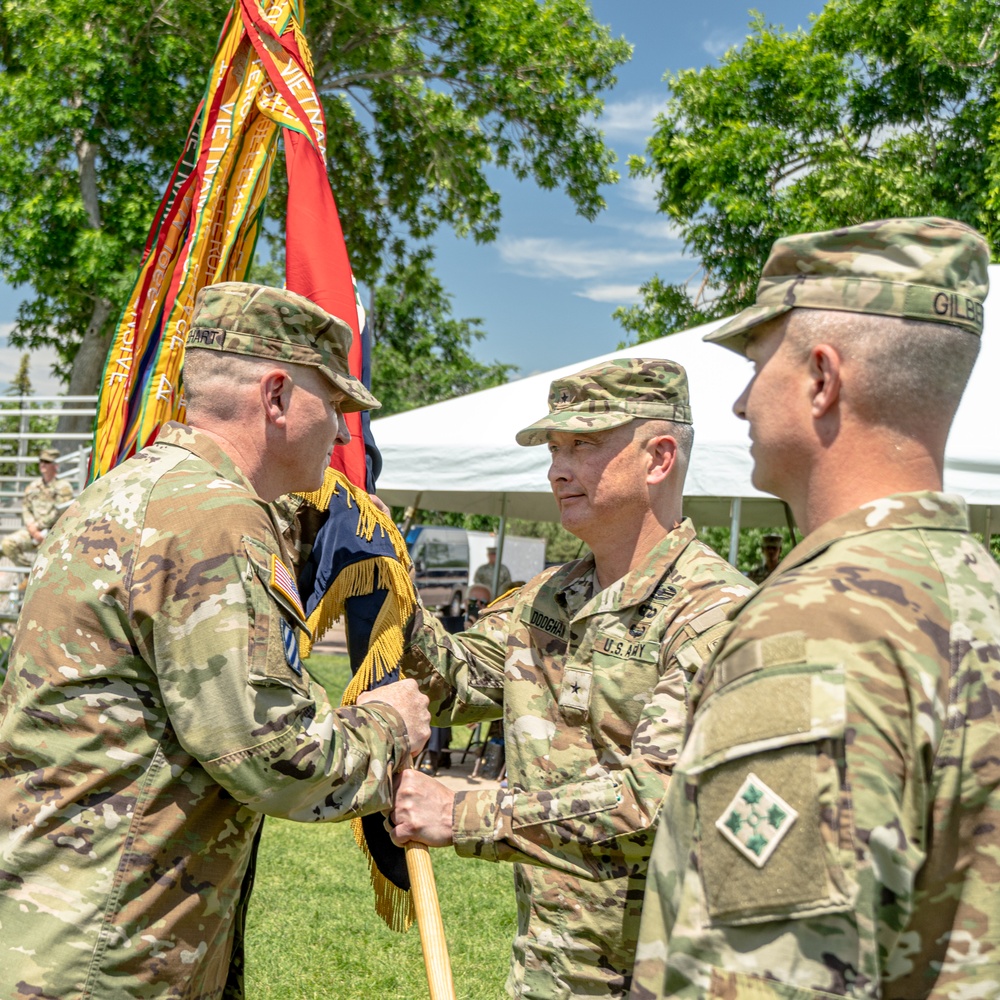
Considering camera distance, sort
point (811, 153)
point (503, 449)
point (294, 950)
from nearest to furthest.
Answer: point (294, 950) < point (503, 449) < point (811, 153)

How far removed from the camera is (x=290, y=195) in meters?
4.14

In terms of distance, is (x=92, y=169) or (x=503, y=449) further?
(x=92, y=169)

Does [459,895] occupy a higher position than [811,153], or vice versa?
[811,153]

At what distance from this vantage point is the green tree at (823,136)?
1619cm

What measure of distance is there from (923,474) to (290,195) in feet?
10.8

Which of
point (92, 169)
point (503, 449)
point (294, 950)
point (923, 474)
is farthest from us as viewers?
point (92, 169)

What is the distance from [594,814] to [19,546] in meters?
11.9

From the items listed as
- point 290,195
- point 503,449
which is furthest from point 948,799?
point 503,449

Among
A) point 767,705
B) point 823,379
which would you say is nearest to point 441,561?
point 823,379

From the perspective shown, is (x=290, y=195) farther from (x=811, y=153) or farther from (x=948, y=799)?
(x=811, y=153)

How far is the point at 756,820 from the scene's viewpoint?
1.17m

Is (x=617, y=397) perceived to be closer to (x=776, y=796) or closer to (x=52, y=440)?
(x=776, y=796)

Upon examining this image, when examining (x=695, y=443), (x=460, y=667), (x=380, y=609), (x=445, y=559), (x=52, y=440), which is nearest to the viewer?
(x=460, y=667)

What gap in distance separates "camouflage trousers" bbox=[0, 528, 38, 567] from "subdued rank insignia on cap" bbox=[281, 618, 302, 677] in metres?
11.4
